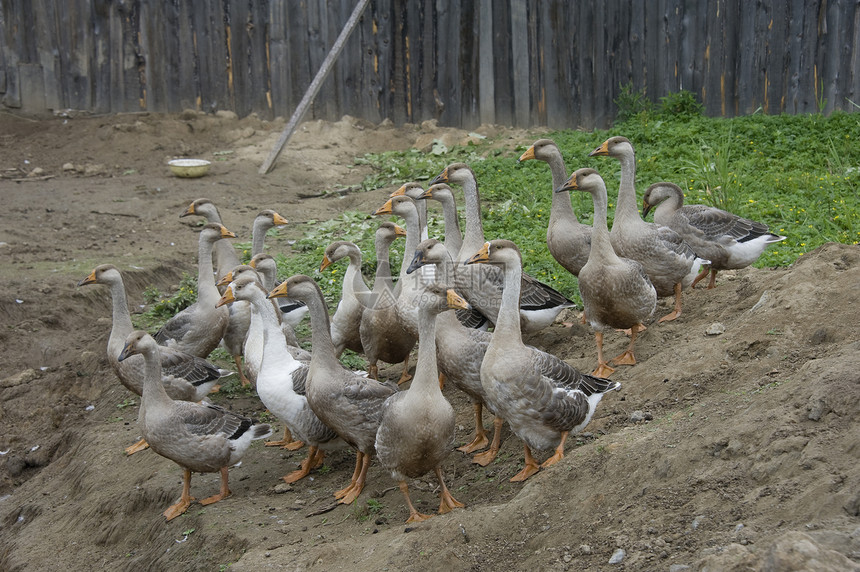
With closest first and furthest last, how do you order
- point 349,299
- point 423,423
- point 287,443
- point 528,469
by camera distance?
point 423,423, point 528,469, point 287,443, point 349,299

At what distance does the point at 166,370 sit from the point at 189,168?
6.89 metres

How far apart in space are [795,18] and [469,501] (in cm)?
1043

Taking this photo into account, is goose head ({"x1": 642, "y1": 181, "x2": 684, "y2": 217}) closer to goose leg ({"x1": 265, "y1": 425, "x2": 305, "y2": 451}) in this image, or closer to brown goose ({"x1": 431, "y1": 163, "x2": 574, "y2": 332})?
brown goose ({"x1": 431, "y1": 163, "x2": 574, "y2": 332})

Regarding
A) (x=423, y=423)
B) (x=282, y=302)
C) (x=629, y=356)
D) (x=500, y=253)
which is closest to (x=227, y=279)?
(x=282, y=302)

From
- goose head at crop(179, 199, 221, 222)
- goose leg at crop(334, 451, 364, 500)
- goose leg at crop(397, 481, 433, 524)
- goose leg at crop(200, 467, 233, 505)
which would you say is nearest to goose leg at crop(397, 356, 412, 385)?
goose leg at crop(334, 451, 364, 500)

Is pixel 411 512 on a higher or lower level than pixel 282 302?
lower

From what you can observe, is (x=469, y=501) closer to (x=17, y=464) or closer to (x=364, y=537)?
(x=364, y=537)

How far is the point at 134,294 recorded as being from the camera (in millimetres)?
9914

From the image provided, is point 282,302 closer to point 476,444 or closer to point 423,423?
point 476,444

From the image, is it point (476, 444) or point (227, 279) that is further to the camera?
point (227, 279)

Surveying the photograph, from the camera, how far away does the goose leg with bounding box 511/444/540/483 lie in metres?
5.78

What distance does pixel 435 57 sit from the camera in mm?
15000

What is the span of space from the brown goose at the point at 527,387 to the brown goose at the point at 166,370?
2974 millimetres

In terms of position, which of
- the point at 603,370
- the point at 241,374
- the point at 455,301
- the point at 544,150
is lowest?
the point at 241,374
